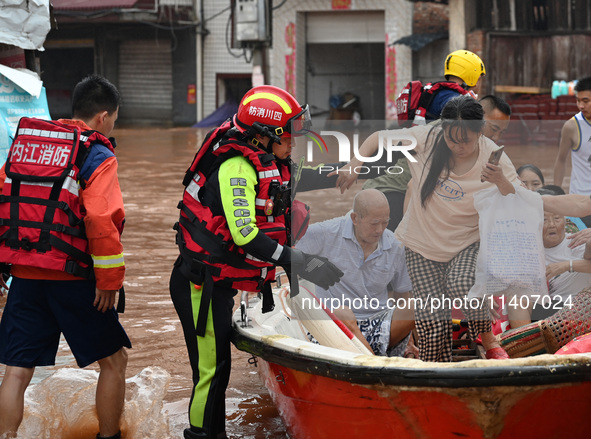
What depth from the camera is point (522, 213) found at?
164 inches

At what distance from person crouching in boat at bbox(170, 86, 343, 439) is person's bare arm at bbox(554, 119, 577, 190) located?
106 inches

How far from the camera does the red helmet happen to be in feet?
13.1

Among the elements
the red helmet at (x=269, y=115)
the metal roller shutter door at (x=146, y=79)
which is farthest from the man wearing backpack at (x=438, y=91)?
the metal roller shutter door at (x=146, y=79)

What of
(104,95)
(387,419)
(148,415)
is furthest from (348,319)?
(104,95)

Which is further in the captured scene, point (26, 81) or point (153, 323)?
point (26, 81)

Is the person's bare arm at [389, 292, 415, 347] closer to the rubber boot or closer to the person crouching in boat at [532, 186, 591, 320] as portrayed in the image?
the person crouching in boat at [532, 186, 591, 320]

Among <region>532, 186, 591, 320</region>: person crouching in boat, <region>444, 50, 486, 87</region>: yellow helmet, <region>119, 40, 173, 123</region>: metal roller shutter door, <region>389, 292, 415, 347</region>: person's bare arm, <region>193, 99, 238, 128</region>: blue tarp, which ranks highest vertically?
<region>119, 40, 173, 123</region>: metal roller shutter door

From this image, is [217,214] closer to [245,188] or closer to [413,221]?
[245,188]

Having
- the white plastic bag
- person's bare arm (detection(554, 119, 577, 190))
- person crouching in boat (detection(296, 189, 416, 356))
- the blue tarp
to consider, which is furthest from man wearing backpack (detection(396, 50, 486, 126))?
the blue tarp

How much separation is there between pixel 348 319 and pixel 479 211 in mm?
847

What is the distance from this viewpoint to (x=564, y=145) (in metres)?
6.18

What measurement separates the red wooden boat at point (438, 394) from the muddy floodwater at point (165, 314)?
85 cm

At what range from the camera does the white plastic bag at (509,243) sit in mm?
4141

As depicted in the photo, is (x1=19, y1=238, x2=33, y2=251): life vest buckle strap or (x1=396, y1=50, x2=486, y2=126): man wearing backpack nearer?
(x1=19, y1=238, x2=33, y2=251): life vest buckle strap
